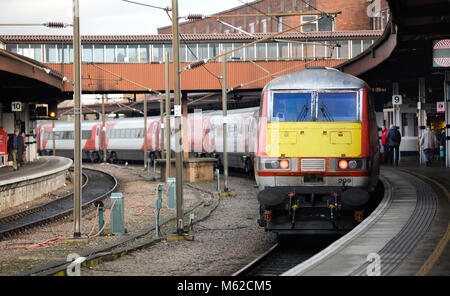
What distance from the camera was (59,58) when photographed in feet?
148

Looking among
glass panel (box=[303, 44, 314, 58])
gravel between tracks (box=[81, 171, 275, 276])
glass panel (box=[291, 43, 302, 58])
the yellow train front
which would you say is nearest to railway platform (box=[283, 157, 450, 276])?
the yellow train front

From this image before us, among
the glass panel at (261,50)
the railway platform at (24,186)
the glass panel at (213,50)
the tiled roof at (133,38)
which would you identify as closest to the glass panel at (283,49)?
the glass panel at (261,50)

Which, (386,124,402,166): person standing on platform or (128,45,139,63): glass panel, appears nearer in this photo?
(386,124,402,166): person standing on platform

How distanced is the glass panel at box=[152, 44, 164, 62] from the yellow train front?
3226 cm

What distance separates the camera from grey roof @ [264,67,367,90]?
542 inches

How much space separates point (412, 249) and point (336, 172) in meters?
3.60

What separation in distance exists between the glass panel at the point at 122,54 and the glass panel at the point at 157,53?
1.81m

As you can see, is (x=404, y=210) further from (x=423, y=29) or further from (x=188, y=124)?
(x=188, y=124)

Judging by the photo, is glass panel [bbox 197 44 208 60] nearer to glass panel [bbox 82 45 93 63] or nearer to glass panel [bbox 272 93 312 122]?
glass panel [bbox 82 45 93 63]

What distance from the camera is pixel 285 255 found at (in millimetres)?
13344

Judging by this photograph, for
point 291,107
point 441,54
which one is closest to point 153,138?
point 441,54

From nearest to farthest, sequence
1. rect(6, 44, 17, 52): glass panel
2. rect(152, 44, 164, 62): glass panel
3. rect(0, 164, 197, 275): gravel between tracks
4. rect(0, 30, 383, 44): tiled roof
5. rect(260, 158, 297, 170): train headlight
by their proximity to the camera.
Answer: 1. rect(0, 164, 197, 275): gravel between tracks
2. rect(260, 158, 297, 170): train headlight
3. rect(0, 30, 383, 44): tiled roof
4. rect(152, 44, 164, 62): glass panel
5. rect(6, 44, 17, 52): glass panel

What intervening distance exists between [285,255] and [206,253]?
1.54 metres

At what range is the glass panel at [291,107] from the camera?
1369 cm
